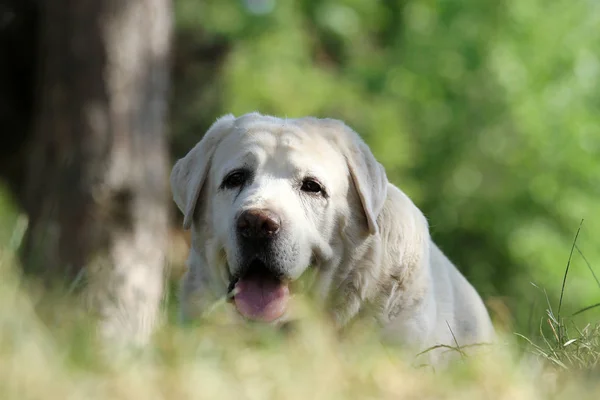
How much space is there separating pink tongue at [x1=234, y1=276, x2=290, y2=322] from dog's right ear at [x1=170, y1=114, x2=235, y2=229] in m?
0.59

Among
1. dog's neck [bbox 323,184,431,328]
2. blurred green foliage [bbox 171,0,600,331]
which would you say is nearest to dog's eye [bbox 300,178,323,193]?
dog's neck [bbox 323,184,431,328]

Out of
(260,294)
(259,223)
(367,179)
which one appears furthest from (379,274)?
(259,223)

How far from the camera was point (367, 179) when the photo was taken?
4730 mm

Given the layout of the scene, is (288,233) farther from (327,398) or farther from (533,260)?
(533,260)

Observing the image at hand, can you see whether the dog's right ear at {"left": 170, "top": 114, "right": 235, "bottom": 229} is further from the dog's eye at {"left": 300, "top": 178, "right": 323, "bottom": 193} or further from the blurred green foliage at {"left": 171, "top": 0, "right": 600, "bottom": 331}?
the blurred green foliage at {"left": 171, "top": 0, "right": 600, "bottom": 331}

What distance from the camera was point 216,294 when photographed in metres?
4.70

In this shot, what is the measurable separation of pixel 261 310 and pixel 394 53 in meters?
21.6

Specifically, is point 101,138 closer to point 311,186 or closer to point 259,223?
point 311,186

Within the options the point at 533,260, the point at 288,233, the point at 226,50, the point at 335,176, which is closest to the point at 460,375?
the point at 288,233

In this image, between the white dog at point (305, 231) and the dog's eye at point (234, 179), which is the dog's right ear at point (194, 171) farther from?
the dog's eye at point (234, 179)

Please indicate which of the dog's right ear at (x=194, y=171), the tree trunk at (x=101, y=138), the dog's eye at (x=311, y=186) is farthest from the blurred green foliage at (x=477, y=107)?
the dog's eye at (x=311, y=186)

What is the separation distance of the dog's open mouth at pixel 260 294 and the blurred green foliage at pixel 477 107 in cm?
1569

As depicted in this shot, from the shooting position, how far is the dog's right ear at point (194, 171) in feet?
15.9

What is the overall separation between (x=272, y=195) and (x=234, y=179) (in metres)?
0.38
